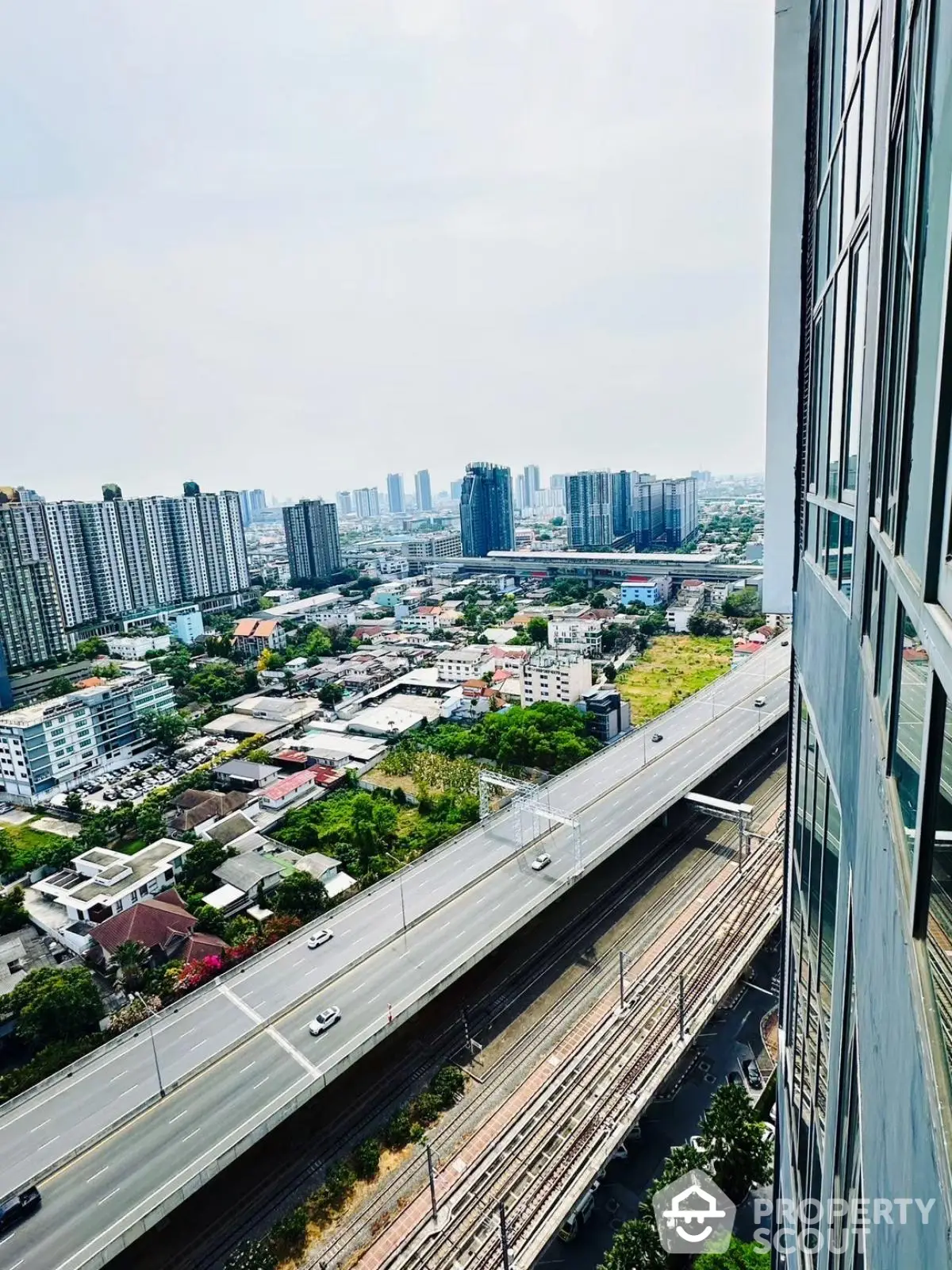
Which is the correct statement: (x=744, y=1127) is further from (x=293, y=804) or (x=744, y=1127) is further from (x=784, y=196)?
(x=293, y=804)

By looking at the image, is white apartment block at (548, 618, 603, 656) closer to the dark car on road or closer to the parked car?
the parked car

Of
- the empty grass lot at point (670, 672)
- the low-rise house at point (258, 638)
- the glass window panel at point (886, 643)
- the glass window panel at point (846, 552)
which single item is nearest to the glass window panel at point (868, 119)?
the glass window panel at point (846, 552)

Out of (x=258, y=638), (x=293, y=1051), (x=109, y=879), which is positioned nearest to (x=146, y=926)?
(x=109, y=879)

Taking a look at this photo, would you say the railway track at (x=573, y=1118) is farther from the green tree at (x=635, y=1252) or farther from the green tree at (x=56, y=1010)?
the green tree at (x=56, y=1010)

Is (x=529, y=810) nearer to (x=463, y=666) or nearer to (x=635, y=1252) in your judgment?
(x=635, y=1252)

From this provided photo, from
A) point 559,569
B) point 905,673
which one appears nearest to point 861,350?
point 905,673

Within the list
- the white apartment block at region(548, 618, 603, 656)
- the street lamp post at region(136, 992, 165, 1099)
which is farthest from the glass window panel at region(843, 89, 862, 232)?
the white apartment block at region(548, 618, 603, 656)

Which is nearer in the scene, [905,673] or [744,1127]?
[905,673]
